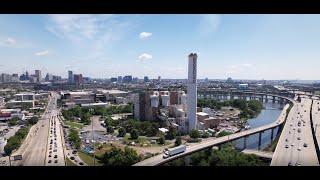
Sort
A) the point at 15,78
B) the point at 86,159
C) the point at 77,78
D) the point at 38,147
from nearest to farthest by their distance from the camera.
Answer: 1. the point at 86,159
2. the point at 38,147
3. the point at 15,78
4. the point at 77,78

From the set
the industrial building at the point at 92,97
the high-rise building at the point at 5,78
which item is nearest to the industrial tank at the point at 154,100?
the industrial building at the point at 92,97

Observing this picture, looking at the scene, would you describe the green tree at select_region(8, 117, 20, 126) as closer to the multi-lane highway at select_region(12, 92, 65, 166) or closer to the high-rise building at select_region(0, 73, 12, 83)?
Answer: the multi-lane highway at select_region(12, 92, 65, 166)

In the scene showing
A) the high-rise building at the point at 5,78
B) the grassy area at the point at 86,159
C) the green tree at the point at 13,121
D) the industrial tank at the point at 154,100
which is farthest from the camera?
the high-rise building at the point at 5,78

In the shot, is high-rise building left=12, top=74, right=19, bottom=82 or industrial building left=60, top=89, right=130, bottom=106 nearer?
industrial building left=60, top=89, right=130, bottom=106

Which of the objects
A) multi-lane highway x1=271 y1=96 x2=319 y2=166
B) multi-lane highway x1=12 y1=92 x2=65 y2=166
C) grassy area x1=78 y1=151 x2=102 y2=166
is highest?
multi-lane highway x1=271 y1=96 x2=319 y2=166

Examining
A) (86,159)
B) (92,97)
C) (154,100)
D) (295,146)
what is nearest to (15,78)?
(92,97)

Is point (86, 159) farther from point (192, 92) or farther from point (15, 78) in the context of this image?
point (15, 78)

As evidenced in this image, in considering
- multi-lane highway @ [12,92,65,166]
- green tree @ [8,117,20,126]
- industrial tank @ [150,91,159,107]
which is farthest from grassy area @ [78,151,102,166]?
green tree @ [8,117,20,126]

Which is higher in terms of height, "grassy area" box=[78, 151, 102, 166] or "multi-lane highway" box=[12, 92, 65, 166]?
"multi-lane highway" box=[12, 92, 65, 166]

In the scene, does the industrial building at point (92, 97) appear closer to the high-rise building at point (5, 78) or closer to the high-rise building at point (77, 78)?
the high-rise building at point (5, 78)
